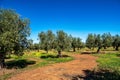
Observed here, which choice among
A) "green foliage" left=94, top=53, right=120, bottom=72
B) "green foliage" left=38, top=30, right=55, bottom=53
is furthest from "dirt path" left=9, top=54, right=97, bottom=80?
"green foliage" left=38, top=30, right=55, bottom=53

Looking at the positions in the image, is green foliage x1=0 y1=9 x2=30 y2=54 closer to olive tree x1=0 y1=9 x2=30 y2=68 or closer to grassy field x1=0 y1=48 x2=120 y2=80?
olive tree x1=0 y1=9 x2=30 y2=68

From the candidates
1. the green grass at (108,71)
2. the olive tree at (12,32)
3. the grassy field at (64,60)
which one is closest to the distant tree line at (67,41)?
the grassy field at (64,60)

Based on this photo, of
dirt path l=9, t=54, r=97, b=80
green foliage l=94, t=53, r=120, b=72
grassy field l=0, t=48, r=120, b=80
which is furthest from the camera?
green foliage l=94, t=53, r=120, b=72

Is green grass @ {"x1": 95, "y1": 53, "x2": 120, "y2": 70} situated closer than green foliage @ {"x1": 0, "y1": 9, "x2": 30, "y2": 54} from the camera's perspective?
No

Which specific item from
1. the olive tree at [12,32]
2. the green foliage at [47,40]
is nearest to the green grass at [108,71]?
the olive tree at [12,32]

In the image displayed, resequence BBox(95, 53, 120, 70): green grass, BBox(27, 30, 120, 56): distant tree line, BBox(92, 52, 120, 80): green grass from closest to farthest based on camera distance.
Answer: BBox(92, 52, 120, 80): green grass, BBox(95, 53, 120, 70): green grass, BBox(27, 30, 120, 56): distant tree line

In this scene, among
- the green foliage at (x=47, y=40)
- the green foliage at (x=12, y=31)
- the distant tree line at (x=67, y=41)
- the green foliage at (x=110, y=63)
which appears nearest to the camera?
the green foliage at (x=12, y=31)

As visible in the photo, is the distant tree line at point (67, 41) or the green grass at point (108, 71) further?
the distant tree line at point (67, 41)

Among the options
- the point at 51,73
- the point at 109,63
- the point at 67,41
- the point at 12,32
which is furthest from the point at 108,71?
the point at 67,41

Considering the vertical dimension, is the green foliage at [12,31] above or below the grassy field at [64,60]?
above

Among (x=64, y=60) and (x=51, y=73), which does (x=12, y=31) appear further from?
(x=64, y=60)

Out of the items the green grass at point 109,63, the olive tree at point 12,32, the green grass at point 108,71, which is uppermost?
the olive tree at point 12,32

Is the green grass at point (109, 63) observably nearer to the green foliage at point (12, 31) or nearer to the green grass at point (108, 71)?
the green grass at point (108, 71)

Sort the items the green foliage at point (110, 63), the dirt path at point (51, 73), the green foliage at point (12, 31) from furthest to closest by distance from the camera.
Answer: the green foliage at point (110, 63) → the green foliage at point (12, 31) → the dirt path at point (51, 73)
